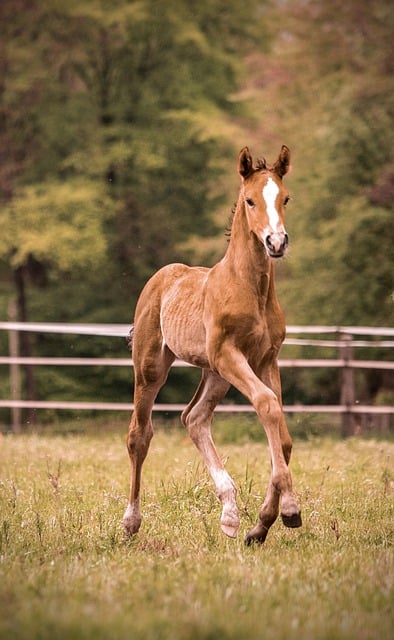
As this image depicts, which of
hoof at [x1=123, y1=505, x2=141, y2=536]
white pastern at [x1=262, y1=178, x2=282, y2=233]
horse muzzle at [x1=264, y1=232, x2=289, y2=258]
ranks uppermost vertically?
white pastern at [x1=262, y1=178, x2=282, y2=233]

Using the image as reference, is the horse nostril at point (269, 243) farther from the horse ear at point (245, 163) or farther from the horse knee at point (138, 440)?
the horse knee at point (138, 440)

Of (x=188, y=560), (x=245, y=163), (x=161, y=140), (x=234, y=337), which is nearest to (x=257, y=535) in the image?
(x=188, y=560)

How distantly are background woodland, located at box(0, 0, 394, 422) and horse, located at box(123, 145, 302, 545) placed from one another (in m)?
13.0

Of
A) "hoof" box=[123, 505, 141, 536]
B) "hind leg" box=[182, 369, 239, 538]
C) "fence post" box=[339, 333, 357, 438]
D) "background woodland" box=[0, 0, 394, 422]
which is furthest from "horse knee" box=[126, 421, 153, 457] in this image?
"background woodland" box=[0, 0, 394, 422]

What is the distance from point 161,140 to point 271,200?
17557 mm

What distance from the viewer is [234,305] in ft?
21.5

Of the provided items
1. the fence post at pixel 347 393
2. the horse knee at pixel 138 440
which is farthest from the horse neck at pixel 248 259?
the fence post at pixel 347 393

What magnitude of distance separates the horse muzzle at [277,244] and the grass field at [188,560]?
170 cm

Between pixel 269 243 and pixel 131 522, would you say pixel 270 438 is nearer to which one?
pixel 269 243

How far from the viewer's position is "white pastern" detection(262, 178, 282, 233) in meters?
6.04

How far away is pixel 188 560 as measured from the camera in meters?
5.65

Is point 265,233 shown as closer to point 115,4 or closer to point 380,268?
point 380,268

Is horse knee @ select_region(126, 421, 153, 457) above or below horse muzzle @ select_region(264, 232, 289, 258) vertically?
below

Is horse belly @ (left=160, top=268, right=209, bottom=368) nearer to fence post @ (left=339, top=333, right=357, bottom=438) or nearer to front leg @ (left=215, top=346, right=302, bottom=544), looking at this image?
front leg @ (left=215, top=346, right=302, bottom=544)
